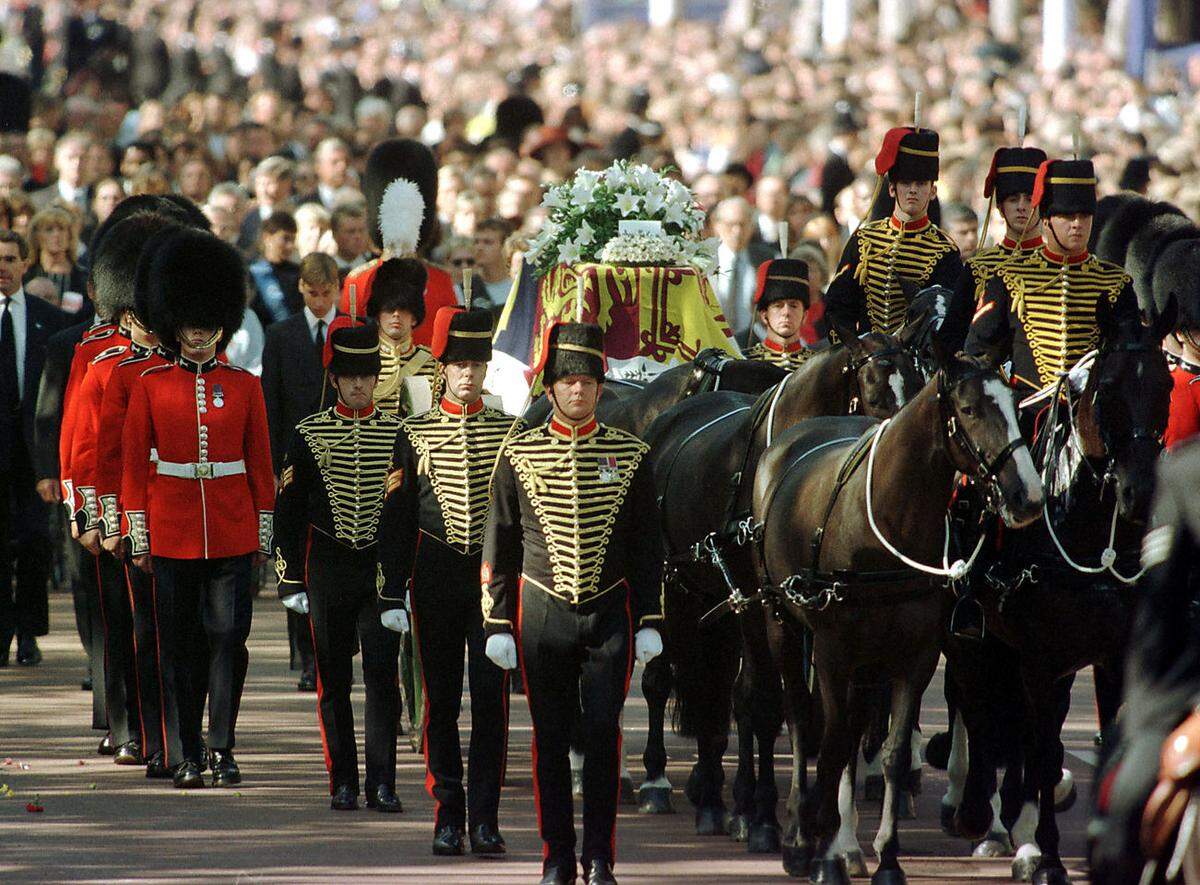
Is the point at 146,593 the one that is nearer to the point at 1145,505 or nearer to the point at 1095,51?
the point at 1145,505

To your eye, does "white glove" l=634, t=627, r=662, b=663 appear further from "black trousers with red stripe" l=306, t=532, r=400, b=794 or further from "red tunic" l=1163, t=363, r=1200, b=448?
"red tunic" l=1163, t=363, r=1200, b=448

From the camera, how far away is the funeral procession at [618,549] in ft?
26.3

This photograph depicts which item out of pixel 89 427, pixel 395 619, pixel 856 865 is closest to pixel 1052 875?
pixel 856 865

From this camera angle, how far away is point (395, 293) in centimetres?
1080

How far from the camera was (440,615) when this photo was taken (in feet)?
28.5

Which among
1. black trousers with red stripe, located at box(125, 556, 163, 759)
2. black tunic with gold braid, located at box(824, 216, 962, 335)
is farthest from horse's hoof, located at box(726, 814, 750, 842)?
black trousers with red stripe, located at box(125, 556, 163, 759)

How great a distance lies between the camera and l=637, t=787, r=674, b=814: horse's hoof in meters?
9.59

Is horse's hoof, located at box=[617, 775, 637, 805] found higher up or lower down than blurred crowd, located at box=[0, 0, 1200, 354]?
lower down

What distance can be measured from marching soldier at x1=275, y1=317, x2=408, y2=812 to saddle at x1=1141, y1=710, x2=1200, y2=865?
415 cm

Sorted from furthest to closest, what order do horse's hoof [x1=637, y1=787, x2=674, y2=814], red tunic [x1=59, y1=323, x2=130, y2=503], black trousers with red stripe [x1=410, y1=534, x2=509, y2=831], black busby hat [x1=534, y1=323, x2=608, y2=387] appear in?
red tunic [x1=59, y1=323, x2=130, y2=503] < horse's hoof [x1=637, y1=787, x2=674, y2=814] < black trousers with red stripe [x1=410, y1=534, x2=509, y2=831] < black busby hat [x1=534, y1=323, x2=608, y2=387]

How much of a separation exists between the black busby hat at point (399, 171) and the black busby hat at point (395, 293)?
2.00 meters

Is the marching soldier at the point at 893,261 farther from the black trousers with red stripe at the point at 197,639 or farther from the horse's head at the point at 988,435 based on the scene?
the black trousers with red stripe at the point at 197,639

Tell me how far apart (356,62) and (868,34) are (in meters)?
7.05

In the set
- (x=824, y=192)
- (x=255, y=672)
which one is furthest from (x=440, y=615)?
(x=824, y=192)
